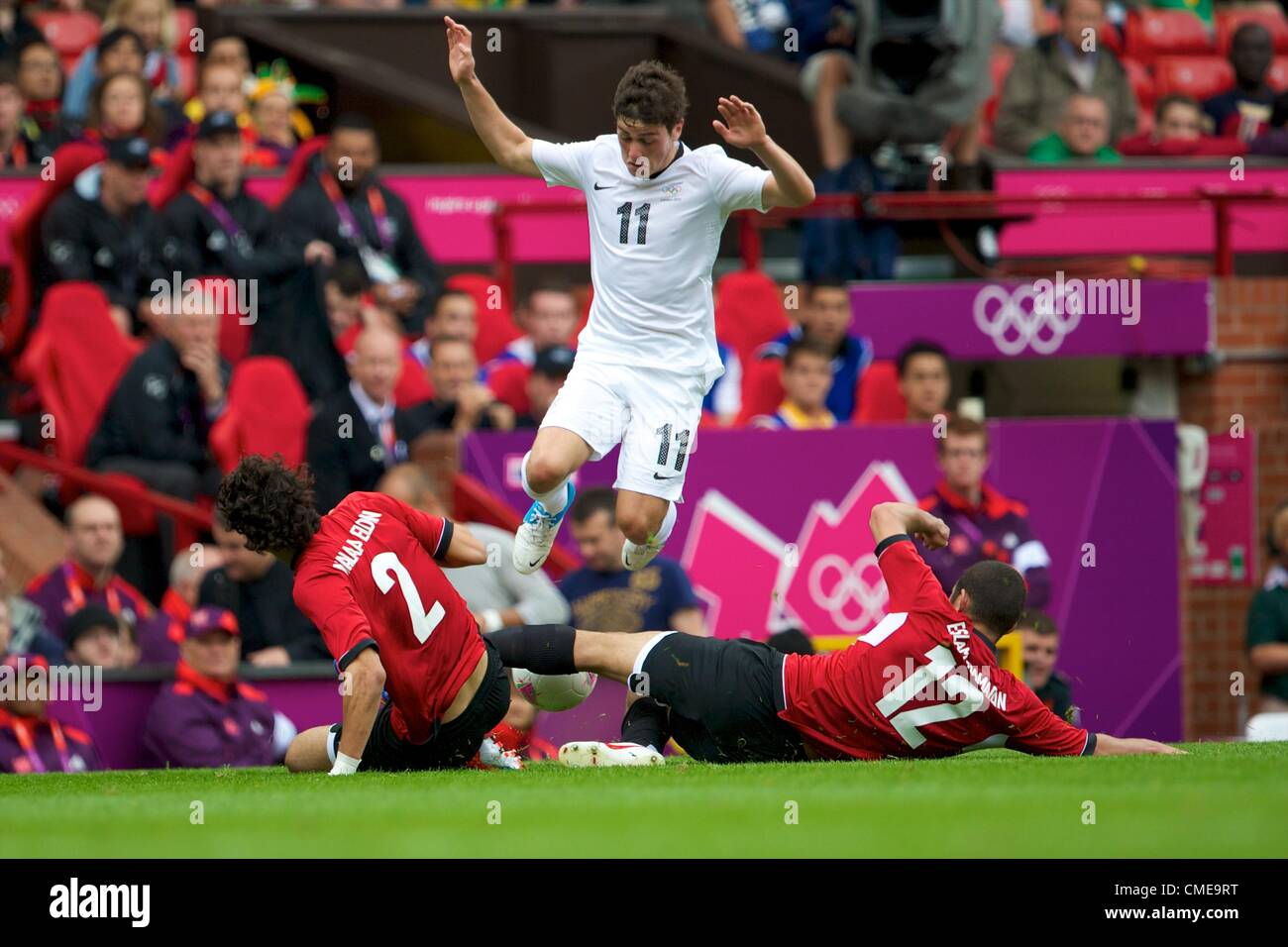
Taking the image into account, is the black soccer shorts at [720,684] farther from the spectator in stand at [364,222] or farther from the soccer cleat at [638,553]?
the spectator in stand at [364,222]

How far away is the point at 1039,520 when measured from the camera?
13.5 metres

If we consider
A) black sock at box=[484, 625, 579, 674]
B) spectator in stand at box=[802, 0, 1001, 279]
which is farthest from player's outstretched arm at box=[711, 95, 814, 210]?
spectator in stand at box=[802, 0, 1001, 279]

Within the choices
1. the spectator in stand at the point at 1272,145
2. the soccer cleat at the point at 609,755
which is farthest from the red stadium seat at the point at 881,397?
the spectator in stand at the point at 1272,145

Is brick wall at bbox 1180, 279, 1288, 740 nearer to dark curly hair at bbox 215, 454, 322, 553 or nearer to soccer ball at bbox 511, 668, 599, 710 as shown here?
soccer ball at bbox 511, 668, 599, 710

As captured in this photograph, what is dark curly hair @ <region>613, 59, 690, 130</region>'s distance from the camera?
922cm

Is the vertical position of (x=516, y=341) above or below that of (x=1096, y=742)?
above

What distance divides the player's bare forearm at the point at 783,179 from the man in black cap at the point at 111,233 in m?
6.29

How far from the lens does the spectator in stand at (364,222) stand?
1492 cm

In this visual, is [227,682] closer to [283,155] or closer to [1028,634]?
[1028,634]

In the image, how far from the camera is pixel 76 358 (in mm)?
13906

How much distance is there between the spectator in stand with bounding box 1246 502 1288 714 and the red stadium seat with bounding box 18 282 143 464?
7208 millimetres

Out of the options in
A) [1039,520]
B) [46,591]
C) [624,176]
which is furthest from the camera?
[1039,520]

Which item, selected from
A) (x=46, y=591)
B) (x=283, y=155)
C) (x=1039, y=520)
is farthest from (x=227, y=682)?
(x=283, y=155)

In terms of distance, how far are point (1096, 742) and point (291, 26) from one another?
39.9ft
